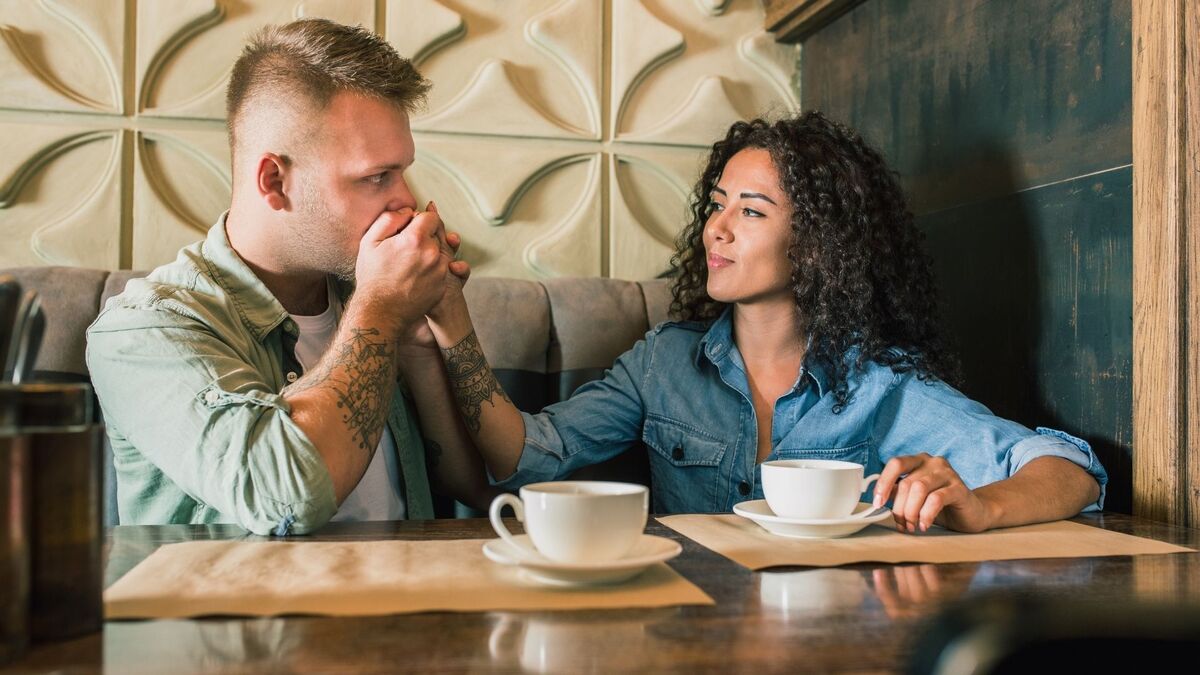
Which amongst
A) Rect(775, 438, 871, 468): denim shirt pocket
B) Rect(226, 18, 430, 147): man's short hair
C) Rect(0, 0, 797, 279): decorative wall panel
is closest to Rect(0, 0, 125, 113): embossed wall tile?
Rect(0, 0, 797, 279): decorative wall panel

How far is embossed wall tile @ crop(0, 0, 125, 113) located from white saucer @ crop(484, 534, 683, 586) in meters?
1.56

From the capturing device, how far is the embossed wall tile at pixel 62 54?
1936mm

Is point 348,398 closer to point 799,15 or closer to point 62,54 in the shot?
point 62,54

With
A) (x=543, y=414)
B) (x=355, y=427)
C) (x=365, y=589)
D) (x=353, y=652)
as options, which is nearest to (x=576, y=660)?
(x=353, y=652)

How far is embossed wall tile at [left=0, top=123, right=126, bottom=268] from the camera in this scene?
194 cm

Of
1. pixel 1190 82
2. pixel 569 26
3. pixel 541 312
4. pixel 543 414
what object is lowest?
pixel 543 414

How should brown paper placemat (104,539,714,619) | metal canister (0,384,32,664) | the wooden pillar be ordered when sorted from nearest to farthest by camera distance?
metal canister (0,384,32,664), brown paper placemat (104,539,714,619), the wooden pillar

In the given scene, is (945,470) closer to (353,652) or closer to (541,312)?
(353,652)

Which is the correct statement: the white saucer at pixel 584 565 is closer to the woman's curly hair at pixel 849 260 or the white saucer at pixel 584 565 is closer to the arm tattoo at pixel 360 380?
the arm tattoo at pixel 360 380

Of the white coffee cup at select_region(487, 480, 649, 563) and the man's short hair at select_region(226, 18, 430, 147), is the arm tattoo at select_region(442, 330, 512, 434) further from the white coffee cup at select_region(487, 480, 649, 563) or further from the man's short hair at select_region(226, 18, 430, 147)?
the white coffee cup at select_region(487, 480, 649, 563)

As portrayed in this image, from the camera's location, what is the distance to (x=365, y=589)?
2.78ft

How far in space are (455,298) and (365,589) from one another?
2.73 ft

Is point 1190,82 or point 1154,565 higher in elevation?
point 1190,82

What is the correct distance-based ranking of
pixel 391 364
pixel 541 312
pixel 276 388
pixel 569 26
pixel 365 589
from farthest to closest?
pixel 569 26
pixel 541 312
pixel 276 388
pixel 391 364
pixel 365 589
